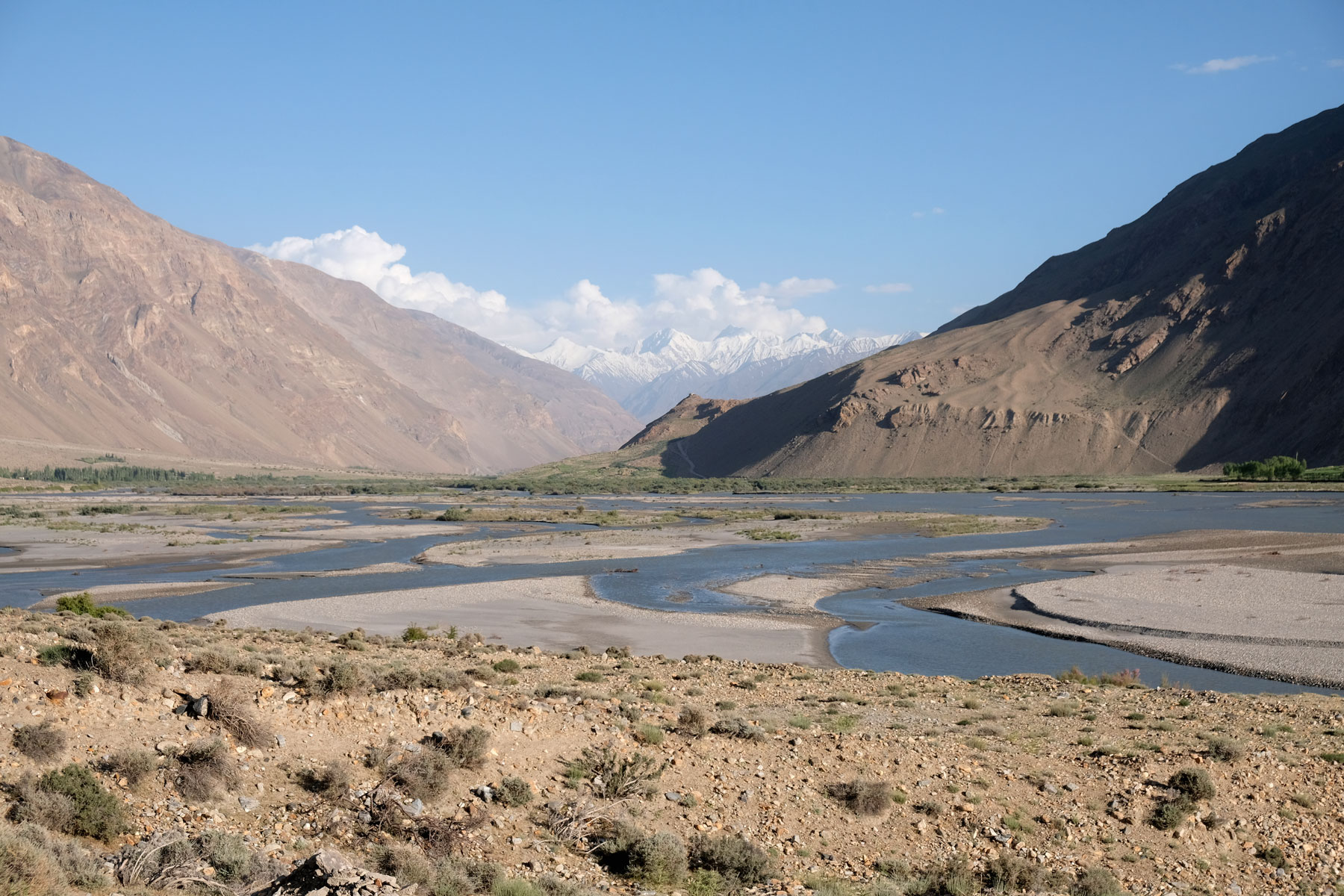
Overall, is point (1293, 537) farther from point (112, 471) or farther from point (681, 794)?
point (112, 471)

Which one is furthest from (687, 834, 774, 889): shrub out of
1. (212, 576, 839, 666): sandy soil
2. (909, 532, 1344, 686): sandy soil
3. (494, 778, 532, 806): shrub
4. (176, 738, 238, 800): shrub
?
(909, 532, 1344, 686): sandy soil

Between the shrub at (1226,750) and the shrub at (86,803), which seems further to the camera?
the shrub at (1226,750)

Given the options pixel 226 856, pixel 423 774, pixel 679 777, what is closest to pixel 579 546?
pixel 679 777

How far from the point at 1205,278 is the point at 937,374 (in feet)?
144

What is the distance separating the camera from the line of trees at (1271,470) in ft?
368

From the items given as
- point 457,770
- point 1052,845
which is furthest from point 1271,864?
point 457,770

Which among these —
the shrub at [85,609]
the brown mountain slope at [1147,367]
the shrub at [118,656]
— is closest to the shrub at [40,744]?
the shrub at [118,656]

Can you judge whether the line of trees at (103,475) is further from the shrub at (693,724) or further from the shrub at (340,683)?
the shrub at (693,724)

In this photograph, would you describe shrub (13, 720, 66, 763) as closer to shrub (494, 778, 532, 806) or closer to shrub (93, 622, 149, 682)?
shrub (93, 622, 149, 682)

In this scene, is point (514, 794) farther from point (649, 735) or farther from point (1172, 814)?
point (1172, 814)

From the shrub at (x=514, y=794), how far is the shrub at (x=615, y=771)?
2.72 ft

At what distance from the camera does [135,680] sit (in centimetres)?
1235

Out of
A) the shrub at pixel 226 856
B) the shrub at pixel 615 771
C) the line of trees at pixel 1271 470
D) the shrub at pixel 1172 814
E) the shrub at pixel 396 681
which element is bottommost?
the shrub at pixel 1172 814

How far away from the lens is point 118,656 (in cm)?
1251
